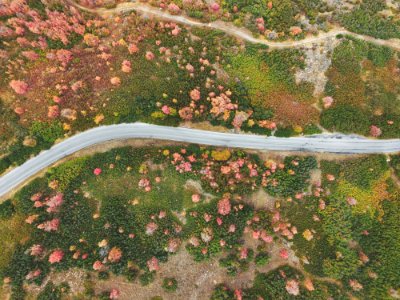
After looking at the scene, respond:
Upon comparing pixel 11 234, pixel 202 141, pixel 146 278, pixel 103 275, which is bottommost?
pixel 146 278

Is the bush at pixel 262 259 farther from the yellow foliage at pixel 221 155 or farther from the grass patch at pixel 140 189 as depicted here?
the yellow foliage at pixel 221 155

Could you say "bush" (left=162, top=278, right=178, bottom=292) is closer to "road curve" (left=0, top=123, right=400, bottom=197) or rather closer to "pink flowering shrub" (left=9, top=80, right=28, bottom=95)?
"road curve" (left=0, top=123, right=400, bottom=197)

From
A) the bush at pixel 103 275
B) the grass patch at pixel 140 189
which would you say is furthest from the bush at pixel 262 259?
the bush at pixel 103 275

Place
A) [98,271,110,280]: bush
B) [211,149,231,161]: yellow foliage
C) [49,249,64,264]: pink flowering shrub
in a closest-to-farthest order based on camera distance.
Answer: [49,249,64,264]: pink flowering shrub → [98,271,110,280]: bush → [211,149,231,161]: yellow foliage

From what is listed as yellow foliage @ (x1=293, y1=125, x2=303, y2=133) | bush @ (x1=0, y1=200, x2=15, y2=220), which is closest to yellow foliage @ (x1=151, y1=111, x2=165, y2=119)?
yellow foliage @ (x1=293, y1=125, x2=303, y2=133)

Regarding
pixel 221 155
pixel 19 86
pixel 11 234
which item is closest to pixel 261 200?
pixel 221 155

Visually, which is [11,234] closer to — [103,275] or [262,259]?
[103,275]

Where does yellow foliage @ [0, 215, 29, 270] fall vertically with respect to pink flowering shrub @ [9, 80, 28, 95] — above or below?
below

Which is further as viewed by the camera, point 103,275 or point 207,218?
point 207,218

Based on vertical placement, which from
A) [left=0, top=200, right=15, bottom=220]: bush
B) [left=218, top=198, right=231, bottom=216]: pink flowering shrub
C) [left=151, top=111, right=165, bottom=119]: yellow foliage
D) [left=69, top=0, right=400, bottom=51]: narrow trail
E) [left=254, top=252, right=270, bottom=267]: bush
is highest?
[left=69, top=0, right=400, bottom=51]: narrow trail
